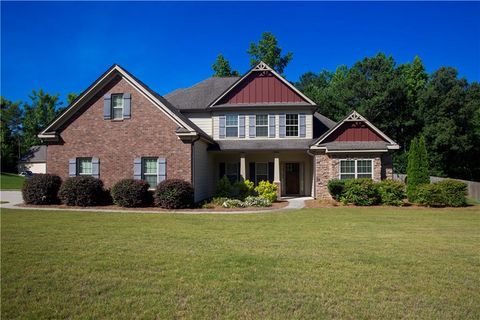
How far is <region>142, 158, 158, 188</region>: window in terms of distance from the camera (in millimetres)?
17656

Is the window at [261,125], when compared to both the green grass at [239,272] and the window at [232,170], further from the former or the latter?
the green grass at [239,272]

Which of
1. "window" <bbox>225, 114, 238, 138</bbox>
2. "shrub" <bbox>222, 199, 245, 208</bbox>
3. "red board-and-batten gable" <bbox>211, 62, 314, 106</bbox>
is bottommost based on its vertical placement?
"shrub" <bbox>222, 199, 245, 208</bbox>

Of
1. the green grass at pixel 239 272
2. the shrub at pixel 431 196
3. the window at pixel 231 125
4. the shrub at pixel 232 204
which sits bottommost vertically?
the green grass at pixel 239 272

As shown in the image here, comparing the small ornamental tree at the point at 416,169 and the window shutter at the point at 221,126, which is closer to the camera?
the small ornamental tree at the point at 416,169

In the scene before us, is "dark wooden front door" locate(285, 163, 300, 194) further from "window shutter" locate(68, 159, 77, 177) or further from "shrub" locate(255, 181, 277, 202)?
"window shutter" locate(68, 159, 77, 177)

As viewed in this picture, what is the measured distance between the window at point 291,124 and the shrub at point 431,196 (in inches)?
306

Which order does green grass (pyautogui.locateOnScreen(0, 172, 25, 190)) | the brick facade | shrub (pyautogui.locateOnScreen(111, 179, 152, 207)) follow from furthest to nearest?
1. green grass (pyautogui.locateOnScreen(0, 172, 25, 190))
2. the brick facade
3. shrub (pyautogui.locateOnScreen(111, 179, 152, 207))

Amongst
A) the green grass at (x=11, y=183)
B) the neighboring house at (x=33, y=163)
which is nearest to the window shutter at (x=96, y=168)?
the green grass at (x=11, y=183)

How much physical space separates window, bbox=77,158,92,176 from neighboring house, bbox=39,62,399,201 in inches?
2.1

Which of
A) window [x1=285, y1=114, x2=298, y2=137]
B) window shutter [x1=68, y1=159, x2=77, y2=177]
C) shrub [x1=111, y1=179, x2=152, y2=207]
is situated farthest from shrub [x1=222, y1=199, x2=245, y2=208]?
window shutter [x1=68, y1=159, x2=77, y2=177]

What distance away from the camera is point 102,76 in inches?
700

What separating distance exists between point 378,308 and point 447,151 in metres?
40.5

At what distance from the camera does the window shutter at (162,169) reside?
1733cm

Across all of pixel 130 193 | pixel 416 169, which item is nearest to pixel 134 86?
pixel 130 193
